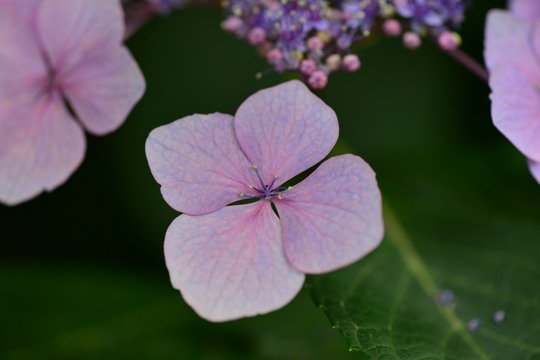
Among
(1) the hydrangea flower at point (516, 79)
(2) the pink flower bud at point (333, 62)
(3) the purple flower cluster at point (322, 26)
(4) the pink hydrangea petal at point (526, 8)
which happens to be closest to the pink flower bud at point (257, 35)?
(3) the purple flower cluster at point (322, 26)

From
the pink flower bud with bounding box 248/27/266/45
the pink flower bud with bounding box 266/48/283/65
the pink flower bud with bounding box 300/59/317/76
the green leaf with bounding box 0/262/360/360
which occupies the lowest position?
the green leaf with bounding box 0/262/360/360

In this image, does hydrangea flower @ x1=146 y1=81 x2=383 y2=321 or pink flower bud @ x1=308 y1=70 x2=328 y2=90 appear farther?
pink flower bud @ x1=308 y1=70 x2=328 y2=90

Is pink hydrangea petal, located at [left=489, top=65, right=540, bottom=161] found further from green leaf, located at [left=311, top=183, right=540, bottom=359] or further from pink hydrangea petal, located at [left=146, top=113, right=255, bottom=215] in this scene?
pink hydrangea petal, located at [left=146, top=113, right=255, bottom=215]

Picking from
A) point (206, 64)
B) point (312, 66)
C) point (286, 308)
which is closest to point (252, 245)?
point (312, 66)

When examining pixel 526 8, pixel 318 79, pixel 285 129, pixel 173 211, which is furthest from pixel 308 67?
pixel 173 211

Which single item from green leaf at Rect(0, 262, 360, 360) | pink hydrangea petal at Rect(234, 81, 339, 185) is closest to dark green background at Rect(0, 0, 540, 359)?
green leaf at Rect(0, 262, 360, 360)

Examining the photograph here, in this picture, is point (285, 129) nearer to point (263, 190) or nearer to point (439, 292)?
point (263, 190)

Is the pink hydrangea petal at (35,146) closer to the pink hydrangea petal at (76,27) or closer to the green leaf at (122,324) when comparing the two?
the pink hydrangea petal at (76,27)
